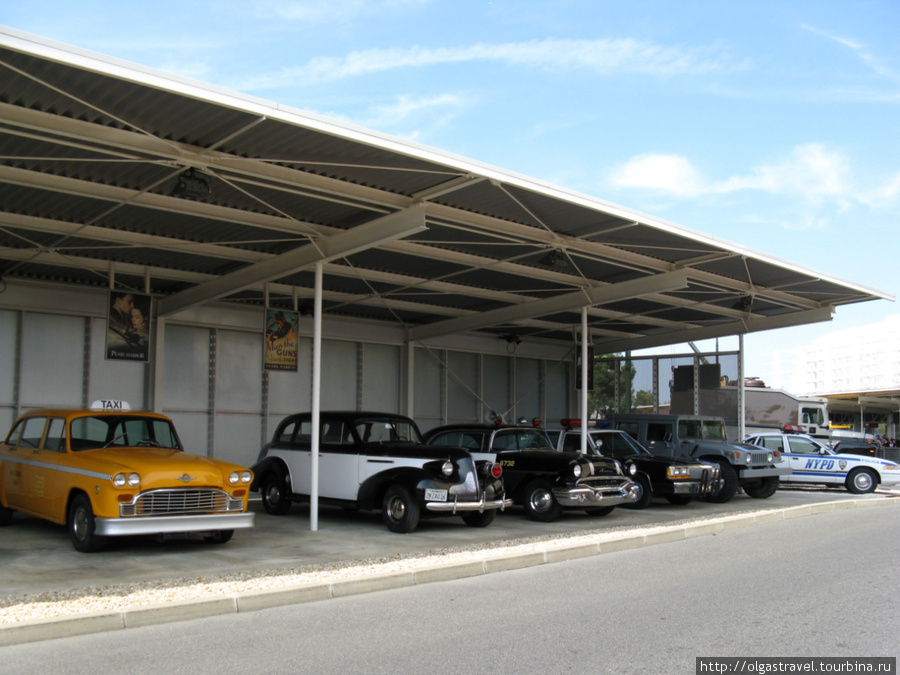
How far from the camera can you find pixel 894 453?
35531 mm

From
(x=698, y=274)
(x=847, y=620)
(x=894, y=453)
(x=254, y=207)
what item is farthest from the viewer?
(x=894, y=453)

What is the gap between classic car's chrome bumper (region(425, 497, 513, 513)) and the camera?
11.9 metres

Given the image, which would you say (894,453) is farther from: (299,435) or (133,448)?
(133,448)

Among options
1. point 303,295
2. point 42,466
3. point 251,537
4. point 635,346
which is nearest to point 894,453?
point 635,346

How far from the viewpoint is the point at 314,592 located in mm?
8070

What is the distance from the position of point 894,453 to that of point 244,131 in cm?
3461

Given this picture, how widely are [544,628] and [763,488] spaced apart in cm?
1439

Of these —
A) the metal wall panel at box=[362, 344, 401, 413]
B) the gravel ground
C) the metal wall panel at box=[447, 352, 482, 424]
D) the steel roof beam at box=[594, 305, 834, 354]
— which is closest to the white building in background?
the steel roof beam at box=[594, 305, 834, 354]

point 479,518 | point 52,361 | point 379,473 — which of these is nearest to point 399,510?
point 379,473

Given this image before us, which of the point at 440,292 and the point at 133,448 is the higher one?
the point at 440,292

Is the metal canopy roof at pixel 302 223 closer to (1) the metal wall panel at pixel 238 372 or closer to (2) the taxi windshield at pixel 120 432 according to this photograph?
(1) the metal wall panel at pixel 238 372

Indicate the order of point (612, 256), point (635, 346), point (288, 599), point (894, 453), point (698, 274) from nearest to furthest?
point (288, 599) → point (612, 256) → point (698, 274) → point (635, 346) → point (894, 453)

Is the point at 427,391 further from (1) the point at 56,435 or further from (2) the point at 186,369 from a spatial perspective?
(1) the point at 56,435

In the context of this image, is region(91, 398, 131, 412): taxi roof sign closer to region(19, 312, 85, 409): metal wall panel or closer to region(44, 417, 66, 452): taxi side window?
region(44, 417, 66, 452): taxi side window
